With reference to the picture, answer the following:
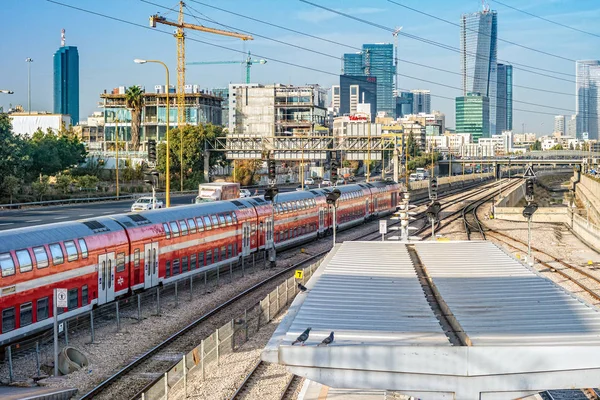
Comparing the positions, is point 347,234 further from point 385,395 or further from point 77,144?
point 77,144

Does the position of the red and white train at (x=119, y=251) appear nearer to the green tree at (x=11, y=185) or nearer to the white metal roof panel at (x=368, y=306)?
the white metal roof panel at (x=368, y=306)

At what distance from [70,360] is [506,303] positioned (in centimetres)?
1237

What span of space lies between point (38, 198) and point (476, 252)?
5912 cm

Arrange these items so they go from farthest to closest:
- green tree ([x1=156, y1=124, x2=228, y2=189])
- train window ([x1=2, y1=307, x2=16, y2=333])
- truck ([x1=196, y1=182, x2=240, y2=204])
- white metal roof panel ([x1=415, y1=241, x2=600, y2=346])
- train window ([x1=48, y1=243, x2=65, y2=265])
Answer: green tree ([x1=156, y1=124, x2=228, y2=189])
truck ([x1=196, y1=182, x2=240, y2=204])
train window ([x1=48, y1=243, x2=65, y2=265])
train window ([x1=2, y1=307, x2=16, y2=333])
white metal roof panel ([x1=415, y1=241, x2=600, y2=346])

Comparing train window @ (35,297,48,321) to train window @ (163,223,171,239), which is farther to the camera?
train window @ (163,223,171,239)

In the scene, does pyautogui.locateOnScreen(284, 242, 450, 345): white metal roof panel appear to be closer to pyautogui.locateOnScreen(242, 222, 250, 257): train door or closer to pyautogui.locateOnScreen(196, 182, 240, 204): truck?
pyautogui.locateOnScreen(242, 222, 250, 257): train door

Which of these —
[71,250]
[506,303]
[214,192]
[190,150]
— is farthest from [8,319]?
[190,150]

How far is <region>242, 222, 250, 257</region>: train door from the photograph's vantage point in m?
41.9

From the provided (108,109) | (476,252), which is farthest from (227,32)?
(476,252)

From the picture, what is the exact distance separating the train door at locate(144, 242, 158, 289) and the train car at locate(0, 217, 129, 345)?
1.62 meters

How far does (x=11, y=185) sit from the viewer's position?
2817 inches

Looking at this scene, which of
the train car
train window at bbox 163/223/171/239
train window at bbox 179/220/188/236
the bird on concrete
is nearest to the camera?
the bird on concrete

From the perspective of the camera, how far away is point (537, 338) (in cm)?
1402

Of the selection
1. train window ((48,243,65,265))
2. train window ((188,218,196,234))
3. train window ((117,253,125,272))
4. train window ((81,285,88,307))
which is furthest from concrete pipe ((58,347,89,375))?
train window ((188,218,196,234))
